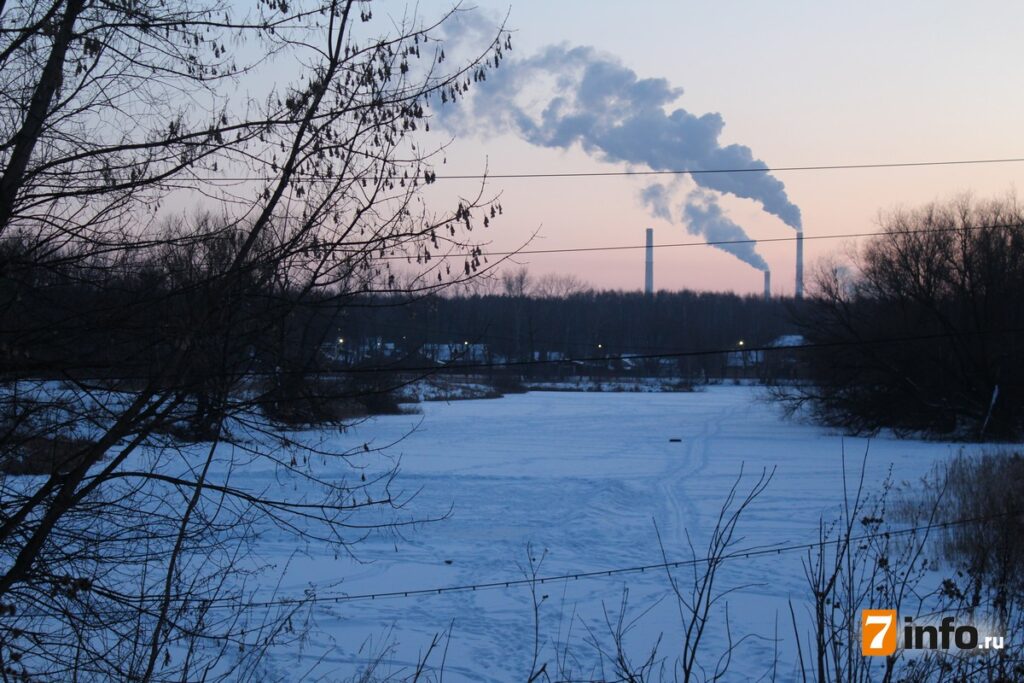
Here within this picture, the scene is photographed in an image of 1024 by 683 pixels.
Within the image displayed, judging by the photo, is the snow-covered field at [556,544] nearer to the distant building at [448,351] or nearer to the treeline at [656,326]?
the distant building at [448,351]

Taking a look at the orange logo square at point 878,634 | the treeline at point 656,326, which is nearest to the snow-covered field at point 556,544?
the orange logo square at point 878,634

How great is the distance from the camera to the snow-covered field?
906cm

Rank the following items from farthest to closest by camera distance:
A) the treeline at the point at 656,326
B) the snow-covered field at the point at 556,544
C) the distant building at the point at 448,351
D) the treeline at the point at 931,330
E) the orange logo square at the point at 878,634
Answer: the treeline at the point at 656,326 < the treeline at the point at 931,330 < the snow-covered field at the point at 556,544 < the orange logo square at the point at 878,634 < the distant building at the point at 448,351

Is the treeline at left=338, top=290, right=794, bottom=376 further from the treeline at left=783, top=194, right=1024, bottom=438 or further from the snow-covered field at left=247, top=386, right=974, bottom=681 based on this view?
the snow-covered field at left=247, top=386, right=974, bottom=681

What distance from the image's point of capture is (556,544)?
548 inches

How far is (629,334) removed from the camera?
112625mm

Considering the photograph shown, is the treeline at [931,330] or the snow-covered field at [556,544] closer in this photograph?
the snow-covered field at [556,544]

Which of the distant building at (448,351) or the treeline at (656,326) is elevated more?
the treeline at (656,326)

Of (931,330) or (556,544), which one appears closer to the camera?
(556,544)

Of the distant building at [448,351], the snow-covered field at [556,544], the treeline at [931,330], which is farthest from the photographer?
the treeline at [931,330]

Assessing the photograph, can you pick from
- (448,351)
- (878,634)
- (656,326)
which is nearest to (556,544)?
(878,634)

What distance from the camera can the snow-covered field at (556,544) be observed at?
906 cm

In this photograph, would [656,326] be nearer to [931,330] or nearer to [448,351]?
[931,330]

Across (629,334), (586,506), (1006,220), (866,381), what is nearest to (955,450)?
(866,381)
